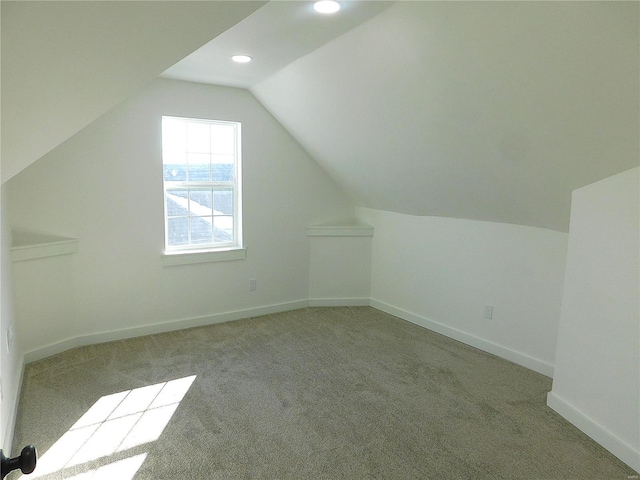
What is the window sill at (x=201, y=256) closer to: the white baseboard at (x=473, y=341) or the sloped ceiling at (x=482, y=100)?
the sloped ceiling at (x=482, y=100)

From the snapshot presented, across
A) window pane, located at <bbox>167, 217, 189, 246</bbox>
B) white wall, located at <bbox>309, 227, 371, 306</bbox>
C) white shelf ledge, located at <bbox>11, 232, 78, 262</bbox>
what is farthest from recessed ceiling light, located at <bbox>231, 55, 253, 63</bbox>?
white wall, located at <bbox>309, 227, 371, 306</bbox>

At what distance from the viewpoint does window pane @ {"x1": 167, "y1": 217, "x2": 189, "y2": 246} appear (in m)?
4.15

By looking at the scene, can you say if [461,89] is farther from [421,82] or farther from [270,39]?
[270,39]

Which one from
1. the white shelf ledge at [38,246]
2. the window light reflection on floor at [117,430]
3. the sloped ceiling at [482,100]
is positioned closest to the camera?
the sloped ceiling at [482,100]

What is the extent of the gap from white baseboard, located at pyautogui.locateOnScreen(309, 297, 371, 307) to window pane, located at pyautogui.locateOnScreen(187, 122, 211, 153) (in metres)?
2.01

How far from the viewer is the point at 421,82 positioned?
2707 mm

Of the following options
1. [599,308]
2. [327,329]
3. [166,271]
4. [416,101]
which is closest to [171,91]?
[166,271]

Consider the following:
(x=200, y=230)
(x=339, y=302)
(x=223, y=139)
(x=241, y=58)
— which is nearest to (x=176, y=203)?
(x=200, y=230)

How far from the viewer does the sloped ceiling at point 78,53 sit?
3.93 ft

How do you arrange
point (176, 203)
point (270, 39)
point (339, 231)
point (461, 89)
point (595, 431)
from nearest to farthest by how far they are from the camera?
point (595, 431), point (461, 89), point (270, 39), point (176, 203), point (339, 231)

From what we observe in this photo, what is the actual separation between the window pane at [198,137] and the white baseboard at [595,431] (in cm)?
354

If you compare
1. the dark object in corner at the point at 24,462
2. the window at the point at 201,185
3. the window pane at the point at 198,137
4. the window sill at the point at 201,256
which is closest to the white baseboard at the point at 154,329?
the window sill at the point at 201,256

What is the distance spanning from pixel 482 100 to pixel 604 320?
1.42m

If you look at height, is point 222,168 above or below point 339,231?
above
